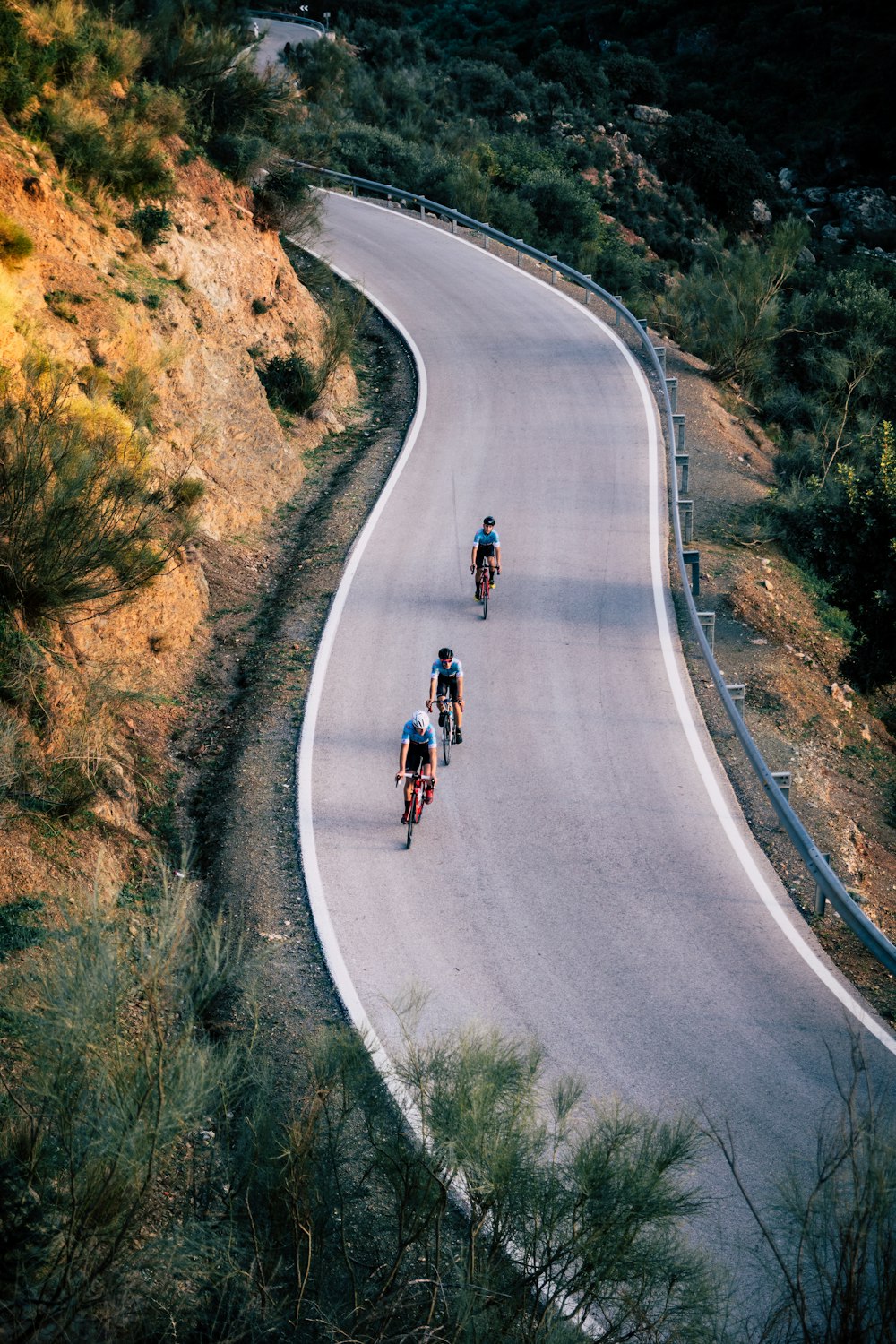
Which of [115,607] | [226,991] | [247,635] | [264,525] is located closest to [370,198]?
[264,525]

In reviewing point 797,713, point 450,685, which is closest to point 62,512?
point 450,685

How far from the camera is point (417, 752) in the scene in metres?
12.3

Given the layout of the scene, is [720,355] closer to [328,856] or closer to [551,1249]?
[328,856]

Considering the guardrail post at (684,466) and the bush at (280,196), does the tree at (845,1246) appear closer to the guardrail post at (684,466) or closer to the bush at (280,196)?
the guardrail post at (684,466)

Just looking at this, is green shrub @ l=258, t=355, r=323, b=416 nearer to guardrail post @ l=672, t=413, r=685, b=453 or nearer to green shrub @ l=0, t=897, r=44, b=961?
guardrail post @ l=672, t=413, r=685, b=453

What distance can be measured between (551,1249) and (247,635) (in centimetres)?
1108

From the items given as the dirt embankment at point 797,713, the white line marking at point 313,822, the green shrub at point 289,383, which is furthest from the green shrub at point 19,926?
the green shrub at point 289,383

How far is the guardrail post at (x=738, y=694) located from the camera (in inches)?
567

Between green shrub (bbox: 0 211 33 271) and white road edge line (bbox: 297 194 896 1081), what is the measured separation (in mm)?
6392

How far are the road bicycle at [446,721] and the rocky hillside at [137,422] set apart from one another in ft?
11.0

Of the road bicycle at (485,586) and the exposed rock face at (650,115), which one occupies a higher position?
the exposed rock face at (650,115)

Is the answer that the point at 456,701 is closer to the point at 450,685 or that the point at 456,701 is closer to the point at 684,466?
the point at 450,685

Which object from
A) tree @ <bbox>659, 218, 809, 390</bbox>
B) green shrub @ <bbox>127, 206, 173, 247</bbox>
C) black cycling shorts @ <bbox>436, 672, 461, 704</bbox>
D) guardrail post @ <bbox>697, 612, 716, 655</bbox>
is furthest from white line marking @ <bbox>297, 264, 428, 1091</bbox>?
tree @ <bbox>659, 218, 809, 390</bbox>

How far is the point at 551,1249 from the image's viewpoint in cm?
689
